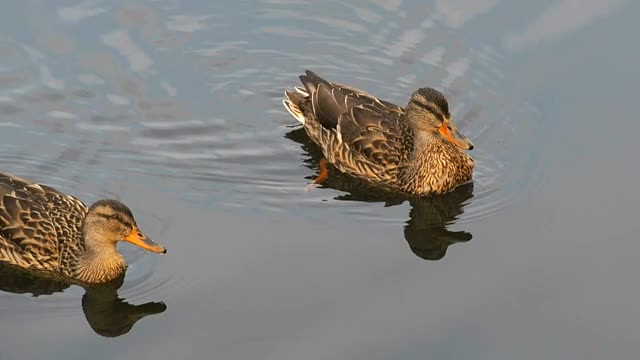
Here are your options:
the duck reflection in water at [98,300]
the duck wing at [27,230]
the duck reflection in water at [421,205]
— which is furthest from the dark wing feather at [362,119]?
the duck wing at [27,230]

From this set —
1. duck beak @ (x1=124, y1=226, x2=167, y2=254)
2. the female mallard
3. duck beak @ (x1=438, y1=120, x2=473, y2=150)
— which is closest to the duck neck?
the female mallard

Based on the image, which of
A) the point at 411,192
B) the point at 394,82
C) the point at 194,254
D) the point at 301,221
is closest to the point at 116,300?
the point at 194,254

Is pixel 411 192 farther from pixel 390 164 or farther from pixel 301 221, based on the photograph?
pixel 301 221

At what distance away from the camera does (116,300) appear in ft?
39.4

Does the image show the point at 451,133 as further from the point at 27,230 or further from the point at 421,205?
the point at 27,230

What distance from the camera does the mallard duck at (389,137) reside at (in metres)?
14.0

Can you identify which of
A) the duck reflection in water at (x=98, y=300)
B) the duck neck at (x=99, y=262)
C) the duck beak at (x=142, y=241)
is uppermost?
the duck beak at (x=142, y=241)

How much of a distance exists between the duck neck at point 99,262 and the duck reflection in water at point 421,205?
100 inches

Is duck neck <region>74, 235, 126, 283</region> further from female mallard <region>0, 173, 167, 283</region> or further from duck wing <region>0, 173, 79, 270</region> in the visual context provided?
duck wing <region>0, 173, 79, 270</region>

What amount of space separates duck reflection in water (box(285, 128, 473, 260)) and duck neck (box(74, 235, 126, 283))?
2.55 meters

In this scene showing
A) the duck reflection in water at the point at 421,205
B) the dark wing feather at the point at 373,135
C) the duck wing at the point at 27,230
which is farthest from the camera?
the dark wing feather at the point at 373,135

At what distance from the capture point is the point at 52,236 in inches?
493

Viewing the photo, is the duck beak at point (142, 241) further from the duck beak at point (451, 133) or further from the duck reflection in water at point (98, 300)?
the duck beak at point (451, 133)

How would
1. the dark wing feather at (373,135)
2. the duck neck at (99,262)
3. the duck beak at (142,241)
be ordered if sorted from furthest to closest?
the dark wing feather at (373,135) → the duck neck at (99,262) → the duck beak at (142,241)
